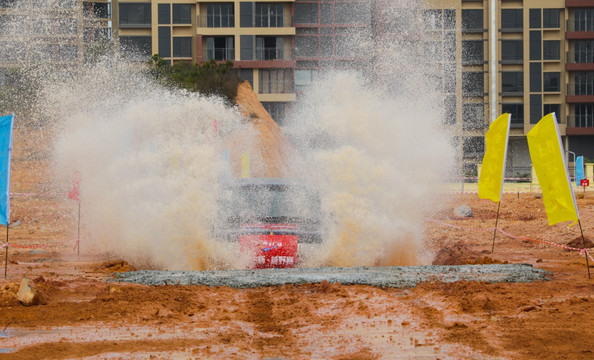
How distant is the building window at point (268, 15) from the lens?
57.9 meters

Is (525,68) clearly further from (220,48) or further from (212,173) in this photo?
(212,173)

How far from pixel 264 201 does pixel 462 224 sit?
12905 mm

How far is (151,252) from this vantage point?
12.3 metres

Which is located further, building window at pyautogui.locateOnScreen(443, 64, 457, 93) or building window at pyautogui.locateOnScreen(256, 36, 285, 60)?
building window at pyautogui.locateOnScreen(443, 64, 457, 93)

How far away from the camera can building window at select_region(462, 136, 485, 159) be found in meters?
56.3

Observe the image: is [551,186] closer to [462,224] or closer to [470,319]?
[470,319]

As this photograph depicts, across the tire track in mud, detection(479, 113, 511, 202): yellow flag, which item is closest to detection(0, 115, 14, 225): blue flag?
the tire track in mud

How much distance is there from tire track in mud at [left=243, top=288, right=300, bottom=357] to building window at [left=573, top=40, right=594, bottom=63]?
194 ft

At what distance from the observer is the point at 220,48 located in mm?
58312

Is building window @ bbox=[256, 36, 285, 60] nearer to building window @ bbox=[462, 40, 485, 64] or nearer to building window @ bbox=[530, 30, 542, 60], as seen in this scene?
building window @ bbox=[462, 40, 485, 64]

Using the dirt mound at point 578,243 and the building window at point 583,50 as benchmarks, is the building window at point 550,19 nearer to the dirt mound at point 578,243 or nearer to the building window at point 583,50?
the building window at point 583,50

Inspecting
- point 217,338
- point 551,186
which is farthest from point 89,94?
point 217,338

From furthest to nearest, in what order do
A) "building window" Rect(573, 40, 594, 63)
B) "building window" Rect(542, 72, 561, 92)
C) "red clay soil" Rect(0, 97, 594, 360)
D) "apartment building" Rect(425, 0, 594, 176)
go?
1. "building window" Rect(573, 40, 594, 63)
2. "building window" Rect(542, 72, 561, 92)
3. "apartment building" Rect(425, 0, 594, 176)
4. "red clay soil" Rect(0, 97, 594, 360)

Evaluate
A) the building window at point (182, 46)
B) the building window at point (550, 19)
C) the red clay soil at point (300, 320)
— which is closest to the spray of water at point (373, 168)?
the red clay soil at point (300, 320)
